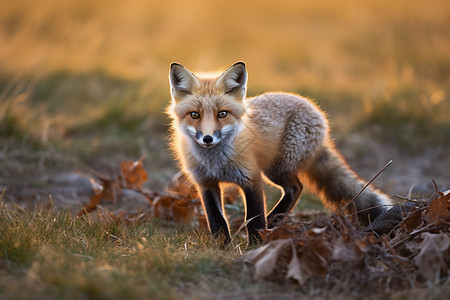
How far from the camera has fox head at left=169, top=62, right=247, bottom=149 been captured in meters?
3.04

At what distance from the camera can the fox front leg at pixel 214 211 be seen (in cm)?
329

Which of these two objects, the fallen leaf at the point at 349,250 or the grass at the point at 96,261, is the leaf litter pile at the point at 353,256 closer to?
the fallen leaf at the point at 349,250

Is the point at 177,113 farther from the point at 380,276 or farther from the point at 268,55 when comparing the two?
the point at 268,55

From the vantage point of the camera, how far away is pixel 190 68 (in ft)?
26.5

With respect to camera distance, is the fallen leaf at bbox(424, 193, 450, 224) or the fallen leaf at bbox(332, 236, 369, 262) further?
the fallen leaf at bbox(424, 193, 450, 224)

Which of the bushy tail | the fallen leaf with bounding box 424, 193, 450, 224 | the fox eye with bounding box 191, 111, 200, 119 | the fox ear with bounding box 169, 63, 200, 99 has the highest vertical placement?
the fox ear with bounding box 169, 63, 200, 99

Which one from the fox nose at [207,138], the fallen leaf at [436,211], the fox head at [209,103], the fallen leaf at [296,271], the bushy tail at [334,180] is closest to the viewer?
the fallen leaf at [296,271]

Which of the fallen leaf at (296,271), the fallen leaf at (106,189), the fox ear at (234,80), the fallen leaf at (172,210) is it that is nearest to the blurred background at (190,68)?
the fallen leaf at (106,189)

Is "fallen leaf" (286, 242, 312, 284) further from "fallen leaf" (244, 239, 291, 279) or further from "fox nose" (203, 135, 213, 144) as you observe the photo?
"fox nose" (203, 135, 213, 144)

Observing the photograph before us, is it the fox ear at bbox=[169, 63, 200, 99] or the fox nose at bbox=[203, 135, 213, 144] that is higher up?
the fox ear at bbox=[169, 63, 200, 99]

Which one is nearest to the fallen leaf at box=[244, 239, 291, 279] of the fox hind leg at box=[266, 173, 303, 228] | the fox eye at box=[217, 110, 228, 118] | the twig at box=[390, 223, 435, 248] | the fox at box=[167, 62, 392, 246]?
the fox at box=[167, 62, 392, 246]

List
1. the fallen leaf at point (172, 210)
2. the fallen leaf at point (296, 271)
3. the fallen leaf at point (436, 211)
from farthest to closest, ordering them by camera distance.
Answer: the fallen leaf at point (172, 210)
the fallen leaf at point (436, 211)
the fallen leaf at point (296, 271)

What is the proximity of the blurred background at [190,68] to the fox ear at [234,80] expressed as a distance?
2207 mm

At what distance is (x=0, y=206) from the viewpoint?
3473mm
